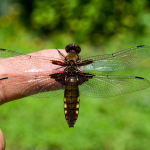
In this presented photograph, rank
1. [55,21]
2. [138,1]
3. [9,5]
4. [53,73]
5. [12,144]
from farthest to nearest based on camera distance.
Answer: [9,5]
[55,21]
[138,1]
[12,144]
[53,73]

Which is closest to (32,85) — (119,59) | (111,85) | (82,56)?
(111,85)

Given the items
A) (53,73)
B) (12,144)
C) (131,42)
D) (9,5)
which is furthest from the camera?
(9,5)

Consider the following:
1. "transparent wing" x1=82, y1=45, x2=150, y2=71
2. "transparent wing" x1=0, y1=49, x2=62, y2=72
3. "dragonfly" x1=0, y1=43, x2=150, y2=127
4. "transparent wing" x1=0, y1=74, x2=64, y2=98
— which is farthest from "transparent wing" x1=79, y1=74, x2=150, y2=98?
"transparent wing" x1=0, y1=49, x2=62, y2=72

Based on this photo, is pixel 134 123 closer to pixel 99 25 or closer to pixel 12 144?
pixel 12 144

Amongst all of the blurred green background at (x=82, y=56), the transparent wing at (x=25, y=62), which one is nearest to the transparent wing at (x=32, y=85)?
the transparent wing at (x=25, y=62)

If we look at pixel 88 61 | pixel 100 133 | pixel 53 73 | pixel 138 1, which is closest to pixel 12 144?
pixel 100 133

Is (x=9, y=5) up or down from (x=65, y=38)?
up

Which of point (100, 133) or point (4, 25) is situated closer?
point (100, 133)

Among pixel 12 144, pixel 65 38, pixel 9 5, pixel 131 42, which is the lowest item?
pixel 12 144
